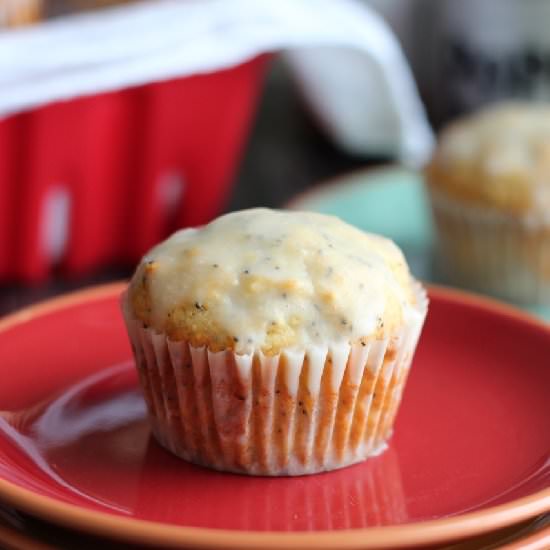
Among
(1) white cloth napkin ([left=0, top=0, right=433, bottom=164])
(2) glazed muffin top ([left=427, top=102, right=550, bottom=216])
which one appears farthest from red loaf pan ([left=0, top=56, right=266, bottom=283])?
(2) glazed muffin top ([left=427, top=102, right=550, bottom=216])

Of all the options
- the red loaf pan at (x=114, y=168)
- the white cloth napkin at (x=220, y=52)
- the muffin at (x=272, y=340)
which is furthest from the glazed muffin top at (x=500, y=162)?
the muffin at (x=272, y=340)

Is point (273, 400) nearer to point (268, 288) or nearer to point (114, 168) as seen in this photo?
point (268, 288)

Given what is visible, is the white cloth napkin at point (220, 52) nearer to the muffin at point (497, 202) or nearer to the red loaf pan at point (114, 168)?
the red loaf pan at point (114, 168)

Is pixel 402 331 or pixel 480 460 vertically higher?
pixel 402 331

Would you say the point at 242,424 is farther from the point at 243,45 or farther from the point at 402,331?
the point at 243,45

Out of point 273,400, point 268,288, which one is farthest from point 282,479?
point 268,288

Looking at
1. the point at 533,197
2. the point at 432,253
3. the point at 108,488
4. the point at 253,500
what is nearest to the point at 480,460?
the point at 253,500
